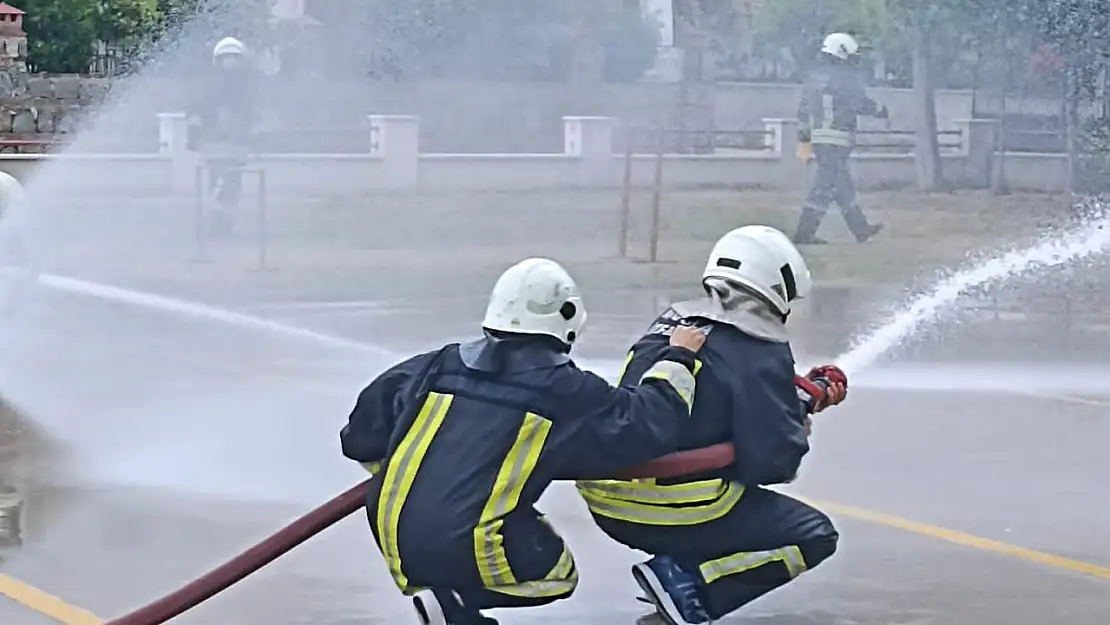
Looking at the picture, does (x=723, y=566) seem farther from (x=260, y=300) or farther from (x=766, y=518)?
(x=260, y=300)

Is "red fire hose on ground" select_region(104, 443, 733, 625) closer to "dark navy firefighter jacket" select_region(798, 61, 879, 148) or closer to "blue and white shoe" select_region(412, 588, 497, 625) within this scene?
"blue and white shoe" select_region(412, 588, 497, 625)

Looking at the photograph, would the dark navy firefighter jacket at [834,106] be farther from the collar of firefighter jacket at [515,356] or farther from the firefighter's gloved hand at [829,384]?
the collar of firefighter jacket at [515,356]

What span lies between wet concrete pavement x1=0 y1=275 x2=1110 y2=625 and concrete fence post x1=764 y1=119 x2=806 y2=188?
1937 centimetres

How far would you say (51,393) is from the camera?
31.2 ft

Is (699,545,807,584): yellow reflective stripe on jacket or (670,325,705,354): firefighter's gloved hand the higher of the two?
(670,325,705,354): firefighter's gloved hand

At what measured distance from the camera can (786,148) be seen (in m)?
30.7

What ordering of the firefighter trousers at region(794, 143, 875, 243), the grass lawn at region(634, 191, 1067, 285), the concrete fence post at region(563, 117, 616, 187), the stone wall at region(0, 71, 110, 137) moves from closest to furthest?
the grass lawn at region(634, 191, 1067, 285), the firefighter trousers at region(794, 143, 875, 243), the concrete fence post at region(563, 117, 616, 187), the stone wall at region(0, 71, 110, 137)

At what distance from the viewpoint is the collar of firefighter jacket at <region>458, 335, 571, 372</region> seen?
4.73 m

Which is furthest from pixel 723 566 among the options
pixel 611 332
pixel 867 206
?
pixel 867 206

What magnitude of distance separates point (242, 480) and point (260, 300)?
5.98 m

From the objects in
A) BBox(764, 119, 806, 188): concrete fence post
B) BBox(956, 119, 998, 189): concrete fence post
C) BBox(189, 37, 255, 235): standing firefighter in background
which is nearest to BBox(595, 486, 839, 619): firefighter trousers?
BBox(189, 37, 255, 235): standing firefighter in background

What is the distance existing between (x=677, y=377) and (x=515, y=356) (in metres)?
0.44

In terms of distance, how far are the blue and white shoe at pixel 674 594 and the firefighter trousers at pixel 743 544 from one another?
24 mm

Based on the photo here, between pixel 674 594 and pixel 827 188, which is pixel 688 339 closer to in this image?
pixel 674 594
